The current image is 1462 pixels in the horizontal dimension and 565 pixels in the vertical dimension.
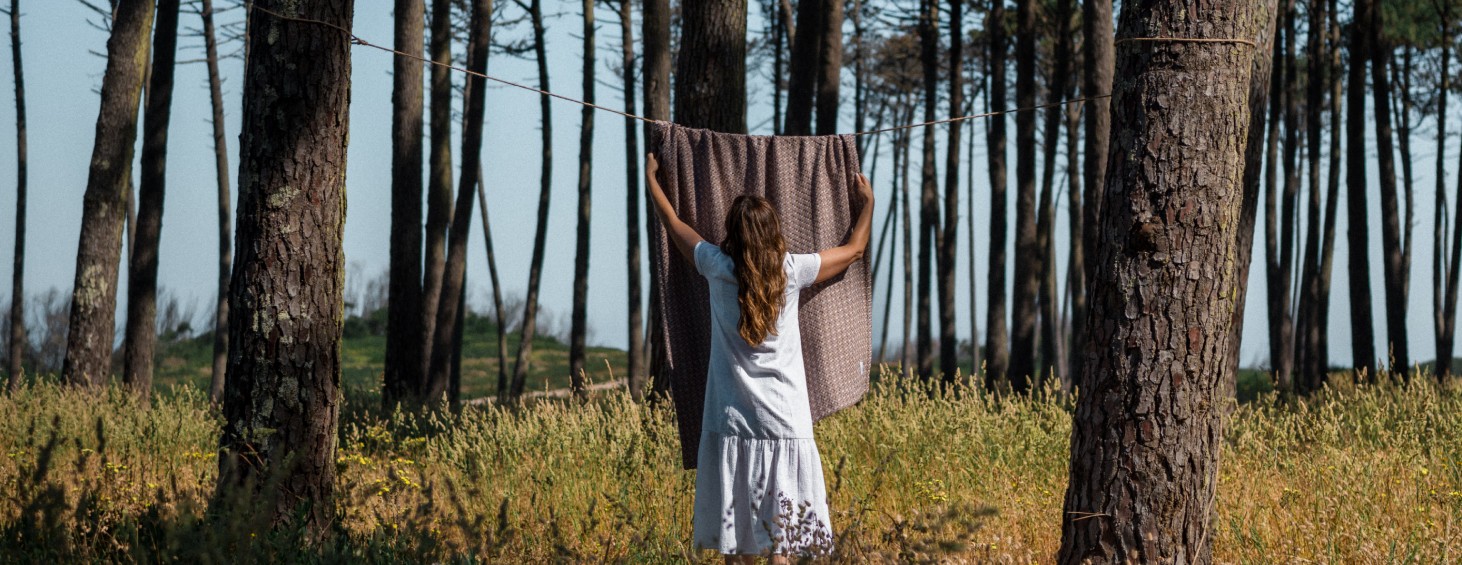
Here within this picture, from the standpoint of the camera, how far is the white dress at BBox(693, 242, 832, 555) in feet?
13.8

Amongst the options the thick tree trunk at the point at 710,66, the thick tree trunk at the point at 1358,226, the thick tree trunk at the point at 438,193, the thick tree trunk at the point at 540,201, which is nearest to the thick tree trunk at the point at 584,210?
the thick tree trunk at the point at 540,201

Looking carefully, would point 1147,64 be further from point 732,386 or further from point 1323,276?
point 1323,276

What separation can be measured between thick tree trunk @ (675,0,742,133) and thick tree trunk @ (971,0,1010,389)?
7.22 metres

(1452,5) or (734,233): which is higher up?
(1452,5)

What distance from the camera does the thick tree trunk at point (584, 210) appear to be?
15336 millimetres

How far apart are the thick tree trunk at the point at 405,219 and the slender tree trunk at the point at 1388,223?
10.6m

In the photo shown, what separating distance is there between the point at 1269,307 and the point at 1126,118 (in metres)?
14.5

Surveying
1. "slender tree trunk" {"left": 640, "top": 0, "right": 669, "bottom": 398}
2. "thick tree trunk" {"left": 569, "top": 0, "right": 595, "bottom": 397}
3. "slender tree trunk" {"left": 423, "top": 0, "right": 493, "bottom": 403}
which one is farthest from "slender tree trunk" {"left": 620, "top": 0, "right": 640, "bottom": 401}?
"slender tree trunk" {"left": 640, "top": 0, "right": 669, "bottom": 398}

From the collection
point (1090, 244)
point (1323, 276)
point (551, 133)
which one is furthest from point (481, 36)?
point (1323, 276)

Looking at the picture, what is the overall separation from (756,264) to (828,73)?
7485mm

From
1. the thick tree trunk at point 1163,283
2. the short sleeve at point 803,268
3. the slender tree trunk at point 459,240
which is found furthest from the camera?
the slender tree trunk at point 459,240

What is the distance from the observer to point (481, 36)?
13406 mm

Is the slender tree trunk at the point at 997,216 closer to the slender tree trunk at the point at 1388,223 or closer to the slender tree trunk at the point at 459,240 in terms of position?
the slender tree trunk at the point at 1388,223

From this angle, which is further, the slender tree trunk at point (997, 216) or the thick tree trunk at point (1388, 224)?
the slender tree trunk at point (997, 216)
